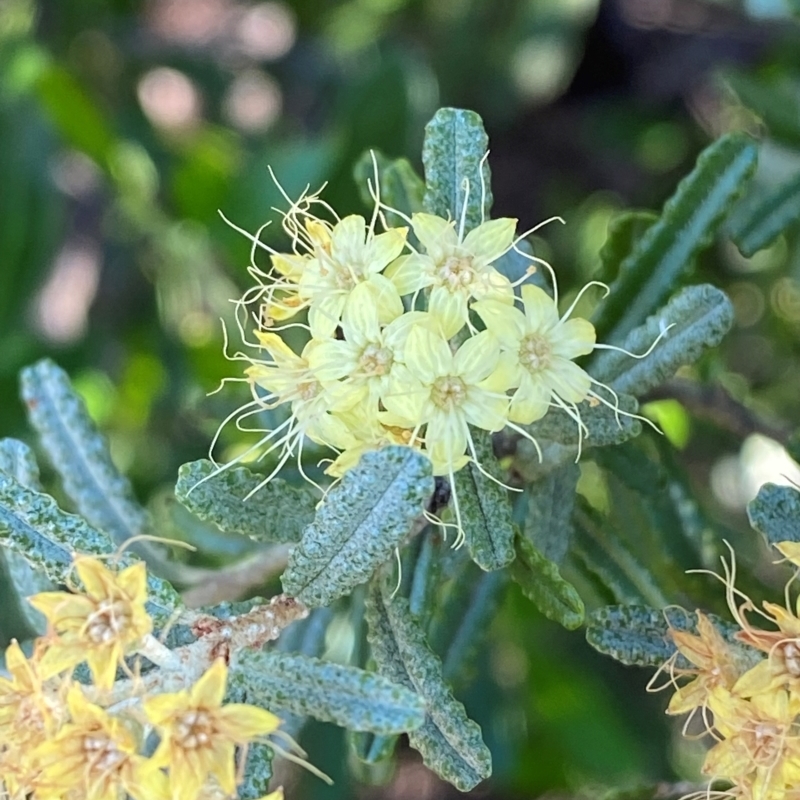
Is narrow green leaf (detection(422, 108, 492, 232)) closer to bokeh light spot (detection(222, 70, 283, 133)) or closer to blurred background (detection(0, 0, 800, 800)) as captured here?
blurred background (detection(0, 0, 800, 800))

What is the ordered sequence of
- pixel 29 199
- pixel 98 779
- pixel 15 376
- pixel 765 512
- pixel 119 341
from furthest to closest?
pixel 119 341 < pixel 29 199 < pixel 15 376 < pixel 765 512 < pixel 98 779

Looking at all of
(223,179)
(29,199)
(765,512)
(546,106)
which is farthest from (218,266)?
(765,512)

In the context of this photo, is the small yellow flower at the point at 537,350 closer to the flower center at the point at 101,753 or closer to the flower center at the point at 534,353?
the flower center at the point at 534,353

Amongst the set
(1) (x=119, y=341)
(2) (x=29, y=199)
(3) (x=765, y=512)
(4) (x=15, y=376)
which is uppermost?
(3) (x=765, y=512)

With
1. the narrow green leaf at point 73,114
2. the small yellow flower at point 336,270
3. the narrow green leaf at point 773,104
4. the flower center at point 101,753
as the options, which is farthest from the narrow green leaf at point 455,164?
the narrow green leaf at point 73,114

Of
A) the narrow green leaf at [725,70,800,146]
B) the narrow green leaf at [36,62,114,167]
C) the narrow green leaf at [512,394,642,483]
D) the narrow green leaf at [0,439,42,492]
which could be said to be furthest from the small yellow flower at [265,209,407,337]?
the narrow green leaf at [36,62,114,167]

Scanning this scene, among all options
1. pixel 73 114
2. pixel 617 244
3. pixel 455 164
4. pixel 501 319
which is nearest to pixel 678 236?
pixel 617 244

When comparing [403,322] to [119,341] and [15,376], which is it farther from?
[119,341]
